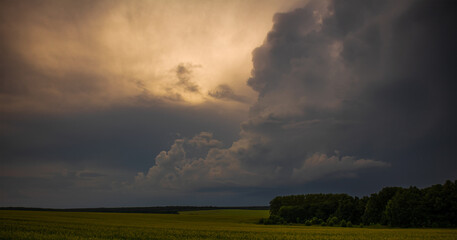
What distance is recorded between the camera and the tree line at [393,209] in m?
81.9

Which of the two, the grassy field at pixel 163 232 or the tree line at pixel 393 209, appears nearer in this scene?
the grassy field at pixel 163 232

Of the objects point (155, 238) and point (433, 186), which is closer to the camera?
point (155, 238)

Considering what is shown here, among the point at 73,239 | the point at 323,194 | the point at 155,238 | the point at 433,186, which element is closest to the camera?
the point at 73,239

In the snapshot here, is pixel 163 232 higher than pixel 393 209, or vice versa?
pixel 393 209

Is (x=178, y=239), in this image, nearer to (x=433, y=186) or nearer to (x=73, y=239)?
(x=73, y=239)

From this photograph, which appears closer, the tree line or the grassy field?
the grassy field

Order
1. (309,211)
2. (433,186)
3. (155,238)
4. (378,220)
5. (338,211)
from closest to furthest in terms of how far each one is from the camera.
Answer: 1. (155,238)
2. (433,186)
3. (378,220)
4. (338,211)
5. (309,211)

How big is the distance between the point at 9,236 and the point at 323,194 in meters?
145

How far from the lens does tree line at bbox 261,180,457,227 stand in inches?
3223

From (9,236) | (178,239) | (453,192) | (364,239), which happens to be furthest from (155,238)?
(453,192)

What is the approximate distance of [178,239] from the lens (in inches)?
1283

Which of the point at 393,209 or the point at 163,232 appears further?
the point at 393,209

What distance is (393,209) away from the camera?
87312 millimetres

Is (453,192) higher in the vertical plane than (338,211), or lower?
higher
